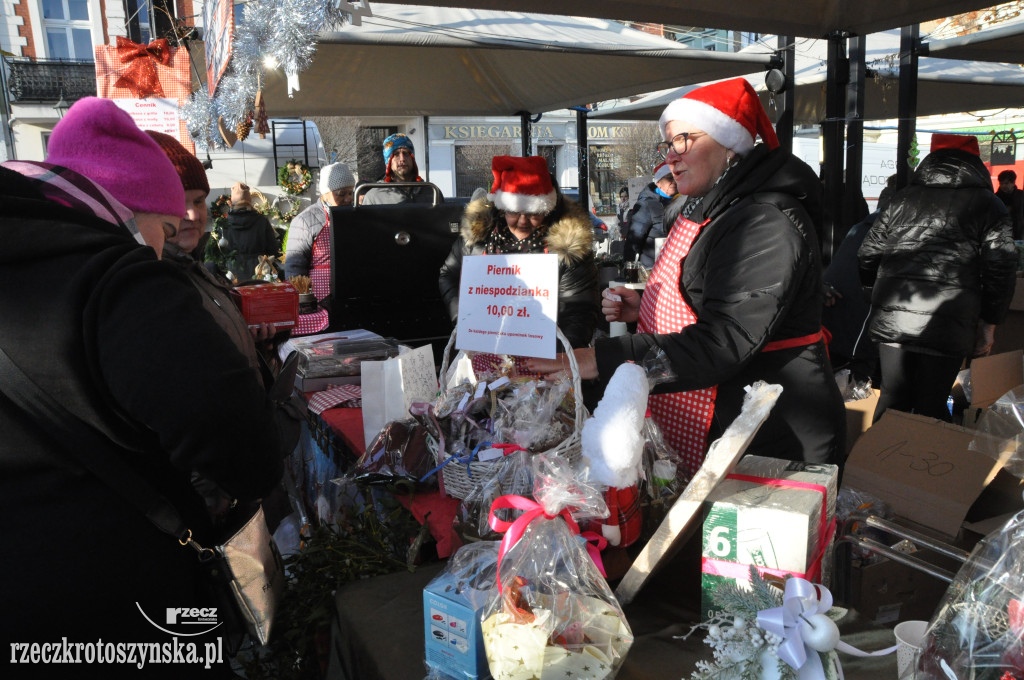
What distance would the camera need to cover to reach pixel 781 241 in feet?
5.67

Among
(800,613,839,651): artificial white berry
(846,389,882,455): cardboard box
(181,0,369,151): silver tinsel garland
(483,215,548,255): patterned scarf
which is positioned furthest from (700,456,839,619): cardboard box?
(846,389,882,455): cardboard box

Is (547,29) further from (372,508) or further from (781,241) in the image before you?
(372,508)

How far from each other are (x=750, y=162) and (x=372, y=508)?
1275 mm

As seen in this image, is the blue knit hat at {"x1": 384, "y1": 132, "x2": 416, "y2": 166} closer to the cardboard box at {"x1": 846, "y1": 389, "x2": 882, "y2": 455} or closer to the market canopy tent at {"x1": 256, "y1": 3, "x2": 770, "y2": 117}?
the market canopy tent at {"x1": 256, "y1": 3, "x2": 770, "y2": 117}

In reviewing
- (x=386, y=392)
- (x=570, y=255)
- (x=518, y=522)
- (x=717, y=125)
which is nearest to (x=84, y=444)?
(x=518, y=522)

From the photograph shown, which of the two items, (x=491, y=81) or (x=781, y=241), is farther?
(x=491, y=81)

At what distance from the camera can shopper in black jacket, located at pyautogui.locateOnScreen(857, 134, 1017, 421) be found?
3654 millimetres

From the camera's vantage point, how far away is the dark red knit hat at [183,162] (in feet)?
7.45

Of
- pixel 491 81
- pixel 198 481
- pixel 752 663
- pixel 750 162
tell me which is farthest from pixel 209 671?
pixel 491 81

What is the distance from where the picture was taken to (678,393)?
1962 mm

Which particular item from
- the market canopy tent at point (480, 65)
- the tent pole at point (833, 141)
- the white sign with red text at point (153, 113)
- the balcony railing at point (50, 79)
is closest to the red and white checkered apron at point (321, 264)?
the white sign with red text at point (153, 113)

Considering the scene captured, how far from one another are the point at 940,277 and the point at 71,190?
388cm

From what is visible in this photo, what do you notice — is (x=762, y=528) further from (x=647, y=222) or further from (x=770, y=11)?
(x=647, y=222)

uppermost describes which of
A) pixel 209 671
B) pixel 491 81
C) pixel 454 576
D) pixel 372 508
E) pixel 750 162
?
pixel 491 81
